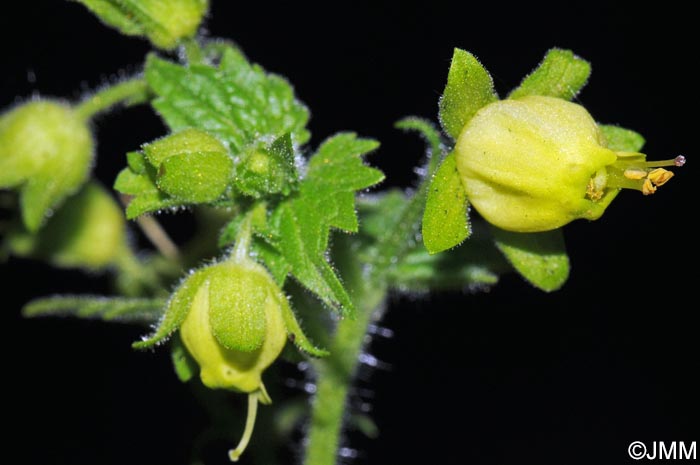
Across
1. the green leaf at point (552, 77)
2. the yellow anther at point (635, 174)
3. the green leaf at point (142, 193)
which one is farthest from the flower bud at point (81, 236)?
the yellow anther at point (635, 174)

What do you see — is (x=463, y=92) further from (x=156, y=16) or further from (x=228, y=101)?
(x=156, y=16)

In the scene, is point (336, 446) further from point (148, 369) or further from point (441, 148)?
point (148, 369)

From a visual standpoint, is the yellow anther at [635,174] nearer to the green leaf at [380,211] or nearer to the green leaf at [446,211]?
the green leaf at [446,211]

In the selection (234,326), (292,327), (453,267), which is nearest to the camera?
(234,326)

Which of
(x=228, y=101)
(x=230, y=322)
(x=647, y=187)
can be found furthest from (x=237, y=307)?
(x=647, y=187)

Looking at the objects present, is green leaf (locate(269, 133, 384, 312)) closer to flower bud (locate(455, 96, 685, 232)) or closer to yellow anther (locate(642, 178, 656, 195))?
flower bud (locate(455, 96, 685, 232))

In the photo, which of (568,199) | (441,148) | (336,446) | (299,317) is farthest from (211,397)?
(568,199)

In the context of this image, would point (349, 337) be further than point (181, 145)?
Yes
